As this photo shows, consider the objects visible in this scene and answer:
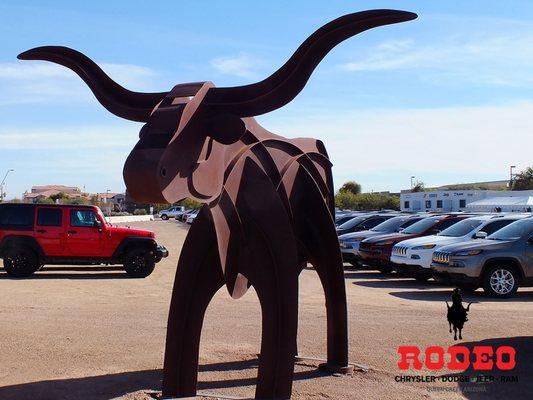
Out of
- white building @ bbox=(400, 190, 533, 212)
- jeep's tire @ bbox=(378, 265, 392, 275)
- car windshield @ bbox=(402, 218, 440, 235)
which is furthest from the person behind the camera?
white building @ bbox=(400, 190, 533, 212)

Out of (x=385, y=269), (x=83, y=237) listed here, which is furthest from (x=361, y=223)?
(x=83, y=237)

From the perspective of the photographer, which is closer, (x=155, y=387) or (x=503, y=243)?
(x=155, y=387)

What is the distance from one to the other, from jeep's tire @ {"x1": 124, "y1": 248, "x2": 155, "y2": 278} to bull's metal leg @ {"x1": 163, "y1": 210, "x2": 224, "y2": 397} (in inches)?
509

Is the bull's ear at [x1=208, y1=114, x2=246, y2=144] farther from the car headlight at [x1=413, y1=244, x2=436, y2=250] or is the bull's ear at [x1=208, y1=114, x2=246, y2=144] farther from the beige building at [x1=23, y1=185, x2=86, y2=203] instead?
the beige building at [x1=23, y1=185, x2=86, y2=203]

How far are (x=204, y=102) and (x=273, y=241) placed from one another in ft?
4.89

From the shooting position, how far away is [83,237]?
1980 centimetres

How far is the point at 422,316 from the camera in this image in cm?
1263

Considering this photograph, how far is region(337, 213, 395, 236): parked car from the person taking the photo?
87.3 feet

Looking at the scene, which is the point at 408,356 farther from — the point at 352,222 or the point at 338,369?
the point at 352,222

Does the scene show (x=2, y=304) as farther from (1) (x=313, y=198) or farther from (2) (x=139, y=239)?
(1) (x=313, y=198)

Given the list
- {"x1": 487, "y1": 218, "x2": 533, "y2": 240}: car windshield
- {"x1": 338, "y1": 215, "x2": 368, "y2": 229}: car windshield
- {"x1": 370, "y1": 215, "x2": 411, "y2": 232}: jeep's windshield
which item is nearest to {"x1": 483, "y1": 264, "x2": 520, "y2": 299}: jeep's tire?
{"x1": 487, "y1": 218, "x2": 533, "y2": 240}: car windshield

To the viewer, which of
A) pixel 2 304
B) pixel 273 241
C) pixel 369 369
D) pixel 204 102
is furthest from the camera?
pixel 2 304

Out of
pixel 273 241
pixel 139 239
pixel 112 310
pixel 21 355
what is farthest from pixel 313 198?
pixel 139 239

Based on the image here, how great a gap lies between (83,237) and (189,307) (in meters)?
13.3
